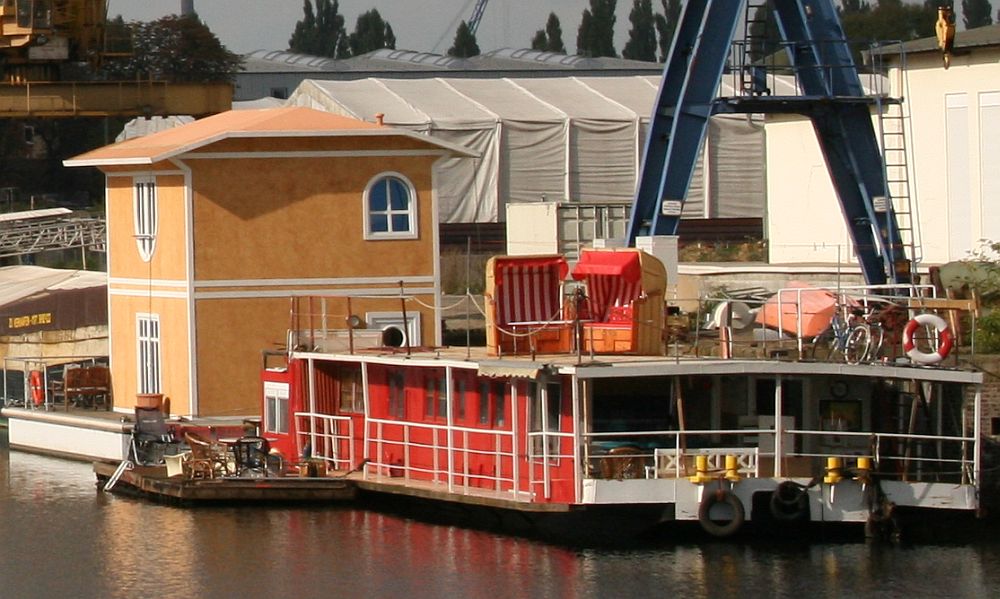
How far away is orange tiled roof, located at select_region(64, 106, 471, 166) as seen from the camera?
109 ft

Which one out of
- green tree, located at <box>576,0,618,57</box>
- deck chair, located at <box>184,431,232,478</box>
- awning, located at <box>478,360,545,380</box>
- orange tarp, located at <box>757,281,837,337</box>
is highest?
green tree, located at <box>576,0,618,57</box>

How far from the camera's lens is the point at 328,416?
29.9m

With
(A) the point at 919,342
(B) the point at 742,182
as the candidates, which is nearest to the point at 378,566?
(A) the point at 919,342

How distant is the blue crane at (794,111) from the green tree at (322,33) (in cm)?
13759

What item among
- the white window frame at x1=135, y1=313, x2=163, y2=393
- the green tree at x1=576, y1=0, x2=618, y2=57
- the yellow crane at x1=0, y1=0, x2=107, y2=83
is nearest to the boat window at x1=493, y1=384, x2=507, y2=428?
the white window frame at x1=135, y1=313, x2=163, y2=393

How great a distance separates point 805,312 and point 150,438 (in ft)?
34.4

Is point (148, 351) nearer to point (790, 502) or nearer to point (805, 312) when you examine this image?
point (805, 312)

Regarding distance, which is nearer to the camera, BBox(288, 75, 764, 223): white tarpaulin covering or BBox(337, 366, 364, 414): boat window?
BBox(337, 366, 364, 414): boat window

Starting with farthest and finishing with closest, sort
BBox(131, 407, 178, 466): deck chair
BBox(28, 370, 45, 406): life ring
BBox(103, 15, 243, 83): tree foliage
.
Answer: BBox(103, 15, 243, 83): tree foliage → BBox(28, 370, 45, 406): life ring → BBox(131, 407, 178, 466): deck chair

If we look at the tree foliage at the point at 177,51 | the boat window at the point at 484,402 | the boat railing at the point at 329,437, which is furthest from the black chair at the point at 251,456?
the tree foliage at the point at 177,51

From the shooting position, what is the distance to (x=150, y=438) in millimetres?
32156

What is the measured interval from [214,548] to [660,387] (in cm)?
612

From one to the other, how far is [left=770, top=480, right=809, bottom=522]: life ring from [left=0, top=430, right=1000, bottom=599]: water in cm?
50

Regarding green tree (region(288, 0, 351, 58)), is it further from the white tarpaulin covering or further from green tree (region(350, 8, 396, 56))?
the white tarpaulin covering
